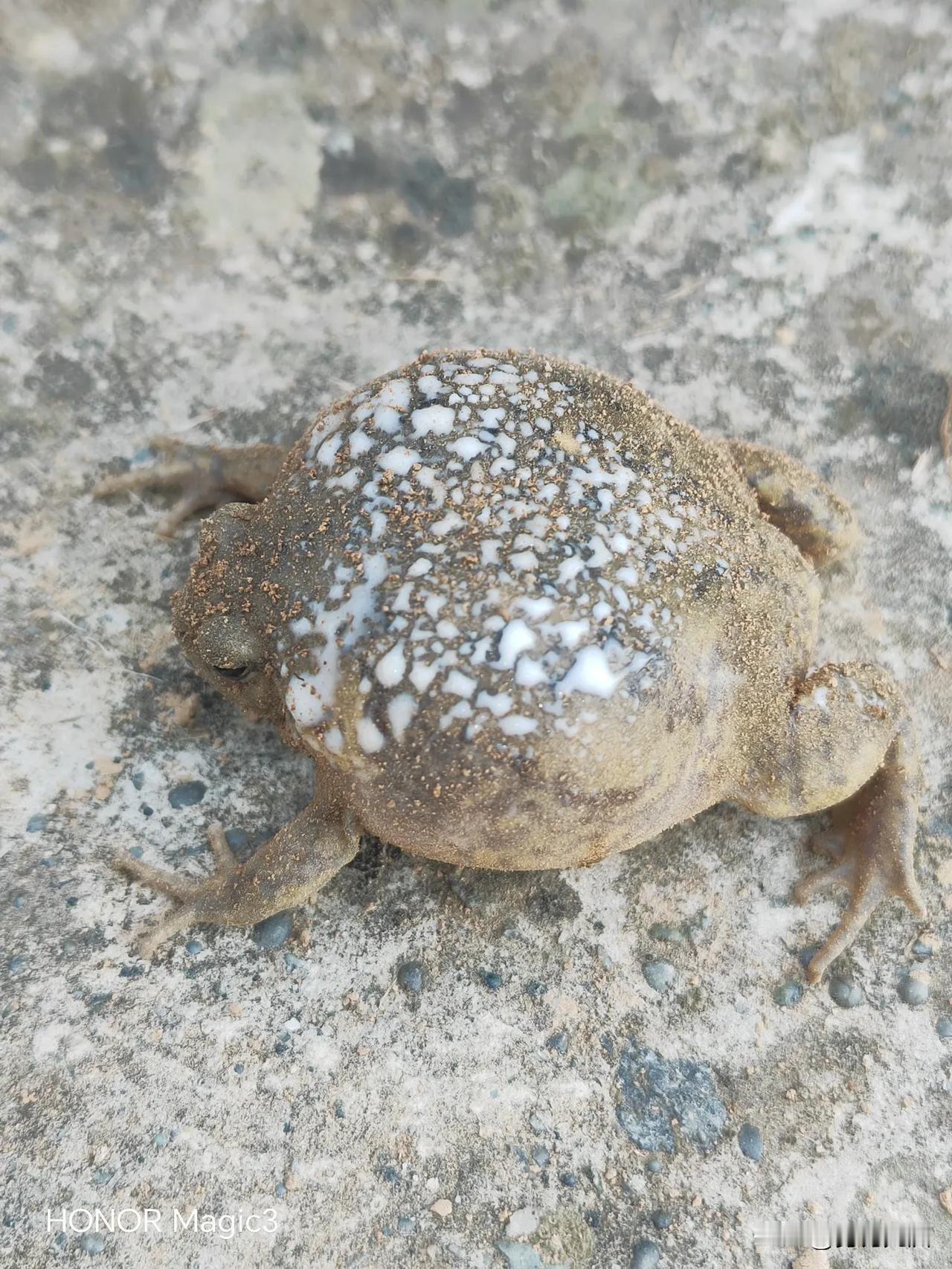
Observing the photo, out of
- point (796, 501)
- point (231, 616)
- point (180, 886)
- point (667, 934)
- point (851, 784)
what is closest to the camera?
point (231, 616)

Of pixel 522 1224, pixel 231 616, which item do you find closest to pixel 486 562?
pixel 231 616

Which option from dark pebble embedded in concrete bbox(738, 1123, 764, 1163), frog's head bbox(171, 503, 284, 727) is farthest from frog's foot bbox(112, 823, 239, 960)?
dark pebble embedded in concrete bbox(738, 1123, 764, 1163)

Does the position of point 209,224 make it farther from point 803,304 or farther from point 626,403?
point 803,304

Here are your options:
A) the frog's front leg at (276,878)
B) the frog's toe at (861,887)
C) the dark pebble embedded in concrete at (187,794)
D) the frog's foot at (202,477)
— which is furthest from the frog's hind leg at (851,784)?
the frog's foot at (202,477)

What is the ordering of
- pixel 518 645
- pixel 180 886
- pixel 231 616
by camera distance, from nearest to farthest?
pixel 518 645 < pixel 231 616 < pixel 180 886

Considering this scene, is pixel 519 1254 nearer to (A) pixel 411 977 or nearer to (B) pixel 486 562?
(A) pixel 411 977

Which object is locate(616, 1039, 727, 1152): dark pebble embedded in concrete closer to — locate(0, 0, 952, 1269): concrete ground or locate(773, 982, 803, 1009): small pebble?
locate(0, 0, 952, 1269): concrete ground
